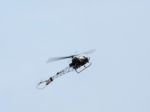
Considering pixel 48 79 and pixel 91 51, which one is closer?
pixel 91 51

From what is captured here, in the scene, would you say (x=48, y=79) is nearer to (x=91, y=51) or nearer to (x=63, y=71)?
(x=63, y=71)

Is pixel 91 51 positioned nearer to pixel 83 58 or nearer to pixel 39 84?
pixel 83 58

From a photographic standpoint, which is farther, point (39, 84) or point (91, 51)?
point (39, 84)

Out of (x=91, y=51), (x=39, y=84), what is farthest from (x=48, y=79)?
(x=91, y=51)

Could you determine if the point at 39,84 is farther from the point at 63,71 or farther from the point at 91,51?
the point at 91,51

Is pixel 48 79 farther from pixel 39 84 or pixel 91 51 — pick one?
pixel 91 51

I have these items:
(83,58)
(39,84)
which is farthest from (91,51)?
(39,84)

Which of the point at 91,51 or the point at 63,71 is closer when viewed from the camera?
the point at 91,51
